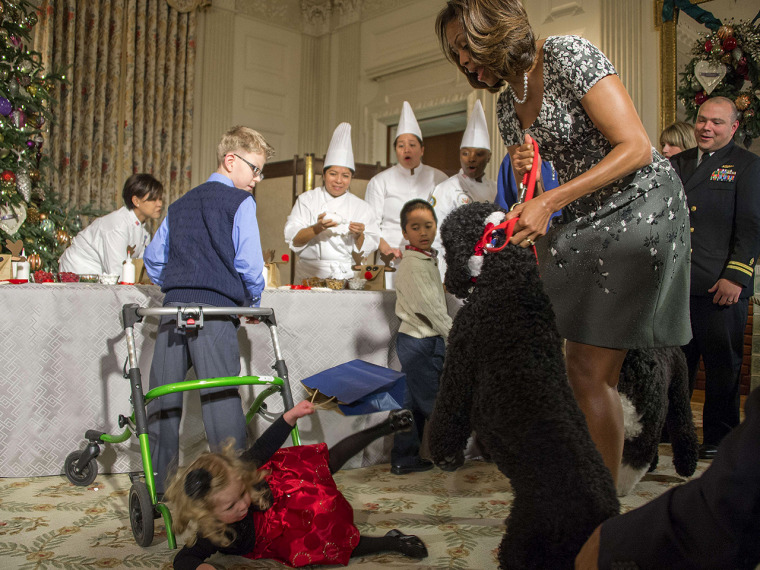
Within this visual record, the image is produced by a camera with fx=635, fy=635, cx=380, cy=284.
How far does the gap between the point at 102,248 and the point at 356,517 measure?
2291 mm

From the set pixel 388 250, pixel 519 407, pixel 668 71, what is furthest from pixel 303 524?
pixel 668 71

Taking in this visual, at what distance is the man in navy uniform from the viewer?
104 inches

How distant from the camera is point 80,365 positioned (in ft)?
7.61

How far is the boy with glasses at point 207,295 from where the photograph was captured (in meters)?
1.95

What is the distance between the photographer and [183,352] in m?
2.00

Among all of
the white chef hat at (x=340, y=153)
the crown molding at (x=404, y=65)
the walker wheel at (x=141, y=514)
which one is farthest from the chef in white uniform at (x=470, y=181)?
the crown molding at (x=404, y=65)

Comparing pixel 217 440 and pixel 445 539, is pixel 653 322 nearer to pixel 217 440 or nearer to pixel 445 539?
pixel 445 539

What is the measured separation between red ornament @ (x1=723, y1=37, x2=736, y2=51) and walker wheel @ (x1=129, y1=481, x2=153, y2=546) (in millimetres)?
4177

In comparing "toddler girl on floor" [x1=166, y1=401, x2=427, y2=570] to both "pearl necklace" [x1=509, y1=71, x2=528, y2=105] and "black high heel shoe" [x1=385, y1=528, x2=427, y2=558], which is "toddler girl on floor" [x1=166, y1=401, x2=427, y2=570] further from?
"pearl necklace" [x1=509, y1=71, x2=528, y2=105]

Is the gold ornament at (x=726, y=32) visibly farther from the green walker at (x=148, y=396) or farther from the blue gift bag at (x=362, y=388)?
the green walker at (x=148, y=396)

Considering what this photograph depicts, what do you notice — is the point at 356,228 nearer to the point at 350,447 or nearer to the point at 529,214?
the point at 350,447

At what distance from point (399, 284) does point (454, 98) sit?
453cm

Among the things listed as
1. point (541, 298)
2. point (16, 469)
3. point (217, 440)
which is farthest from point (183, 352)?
point (541, 298)

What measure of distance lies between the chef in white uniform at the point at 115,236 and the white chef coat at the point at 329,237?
0.80m
